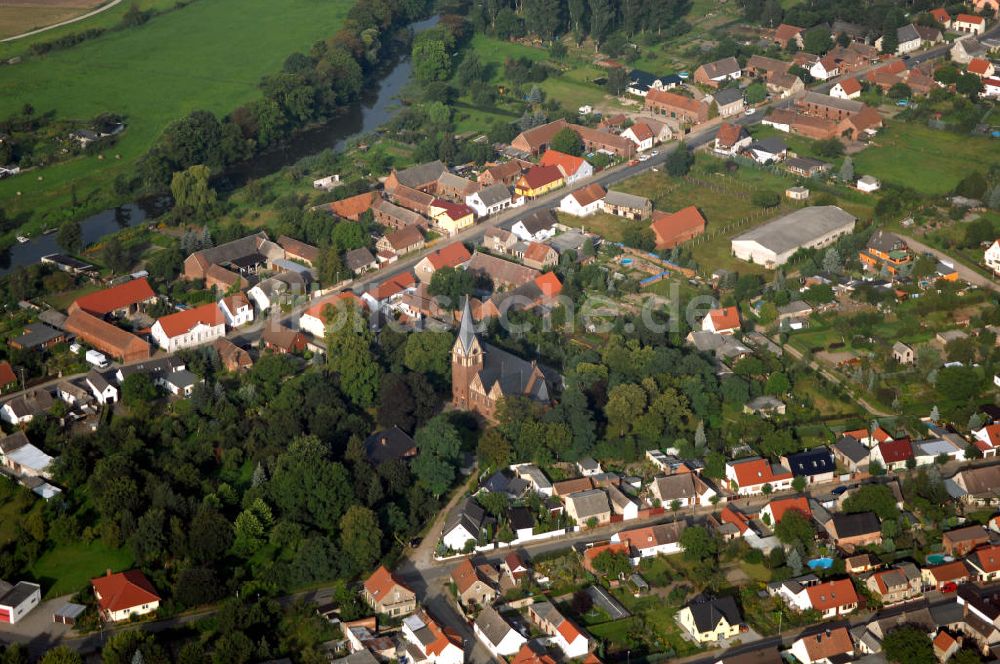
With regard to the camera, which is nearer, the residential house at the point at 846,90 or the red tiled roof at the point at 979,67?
the residential house at the point at 846,90

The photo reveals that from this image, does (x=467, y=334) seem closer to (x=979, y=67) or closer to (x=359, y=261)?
(x=359, y=261)

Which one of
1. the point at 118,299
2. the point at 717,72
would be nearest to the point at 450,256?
the point at 118,299

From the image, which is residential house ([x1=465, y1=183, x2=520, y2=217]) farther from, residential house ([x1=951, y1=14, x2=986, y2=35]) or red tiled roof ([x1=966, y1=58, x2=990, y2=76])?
residential house ([x1=951, y1=14, x2=986, y2=35])

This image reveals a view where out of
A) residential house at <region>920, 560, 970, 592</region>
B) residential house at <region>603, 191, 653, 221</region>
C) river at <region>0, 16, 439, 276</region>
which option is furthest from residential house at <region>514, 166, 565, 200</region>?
residential house at <region>920, 560, 970, 592</region>

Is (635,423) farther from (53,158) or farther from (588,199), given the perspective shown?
(53,158)

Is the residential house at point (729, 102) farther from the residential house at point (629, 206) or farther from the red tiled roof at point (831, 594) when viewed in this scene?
the red tiled roof at point (831, 594)

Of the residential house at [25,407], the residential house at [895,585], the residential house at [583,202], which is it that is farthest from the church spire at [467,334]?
the residential house at [583,202]
